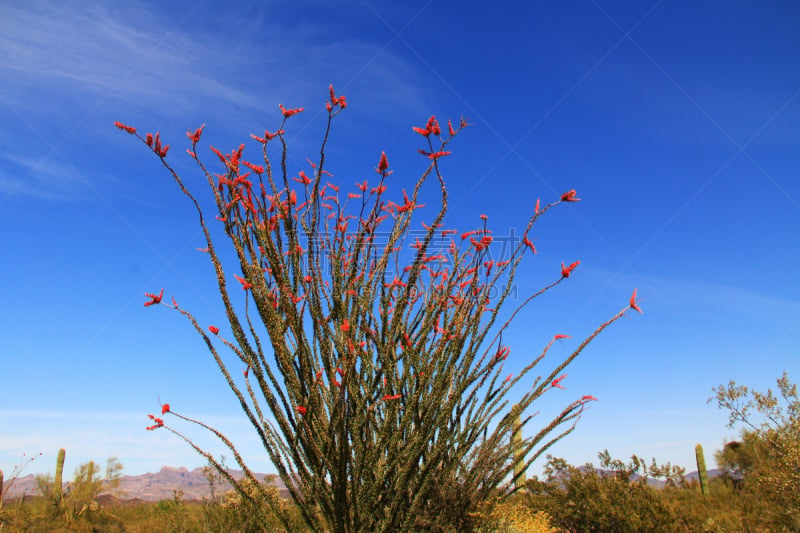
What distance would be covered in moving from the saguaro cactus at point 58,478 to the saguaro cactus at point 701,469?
1282 cm

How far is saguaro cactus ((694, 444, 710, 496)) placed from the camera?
11.2 metres

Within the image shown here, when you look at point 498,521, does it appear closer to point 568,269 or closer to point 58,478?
point 568,269

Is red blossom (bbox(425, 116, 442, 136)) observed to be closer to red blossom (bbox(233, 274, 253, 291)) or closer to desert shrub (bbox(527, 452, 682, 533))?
red blossom (bbox(233, 274, 253, 291))

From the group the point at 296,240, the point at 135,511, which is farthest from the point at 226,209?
the point at 135,511

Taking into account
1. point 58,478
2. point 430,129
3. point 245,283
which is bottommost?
point 58,478

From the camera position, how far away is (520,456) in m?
3.89

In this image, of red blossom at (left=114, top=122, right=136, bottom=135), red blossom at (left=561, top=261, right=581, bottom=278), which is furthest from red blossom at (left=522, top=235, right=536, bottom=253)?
red blossom at (left=114, top=122, right=136, bottom=135)

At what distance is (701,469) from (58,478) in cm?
1373

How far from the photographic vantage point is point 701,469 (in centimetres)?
1163

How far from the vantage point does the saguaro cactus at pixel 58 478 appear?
10.9 m

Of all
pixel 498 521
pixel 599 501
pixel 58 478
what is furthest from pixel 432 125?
pixel 58 478

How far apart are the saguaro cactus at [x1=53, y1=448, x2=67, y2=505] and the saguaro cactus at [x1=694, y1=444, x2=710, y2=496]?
12.8 meters

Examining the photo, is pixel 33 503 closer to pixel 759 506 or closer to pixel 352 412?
pixel 352 412

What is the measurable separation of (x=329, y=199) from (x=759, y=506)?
23.7 feet
